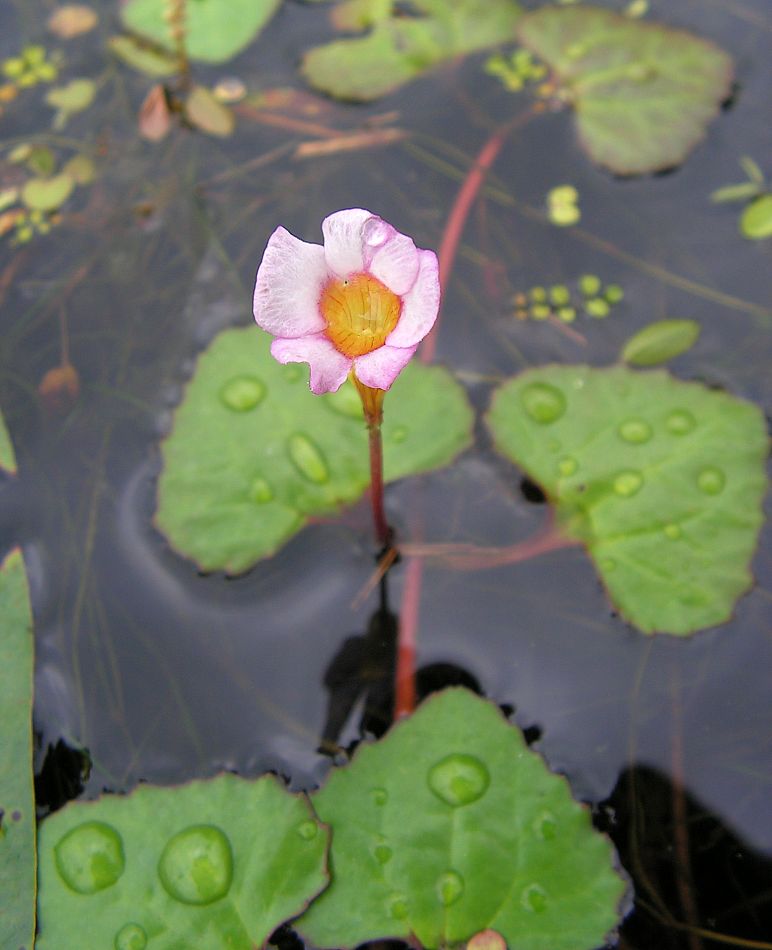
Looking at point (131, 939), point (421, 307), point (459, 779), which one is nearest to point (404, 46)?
point (421, 307)

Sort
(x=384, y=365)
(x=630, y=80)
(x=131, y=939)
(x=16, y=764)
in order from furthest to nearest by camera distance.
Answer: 1. (x=630, y=80)
2. (x=16, y=764)
3. (x=131, y=939)
4. (x=384, y=365)

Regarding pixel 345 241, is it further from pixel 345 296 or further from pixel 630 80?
pixel 630 80

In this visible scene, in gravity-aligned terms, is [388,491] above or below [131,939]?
above

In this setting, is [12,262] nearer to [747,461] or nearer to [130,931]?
[130,931]

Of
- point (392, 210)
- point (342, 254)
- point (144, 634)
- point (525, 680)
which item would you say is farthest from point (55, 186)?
point (525, 680)

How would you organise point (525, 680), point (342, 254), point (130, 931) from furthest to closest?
point (525, 680)
point (130, 931)
point (342, 254)

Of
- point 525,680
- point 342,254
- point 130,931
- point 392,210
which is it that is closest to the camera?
point 342,254
